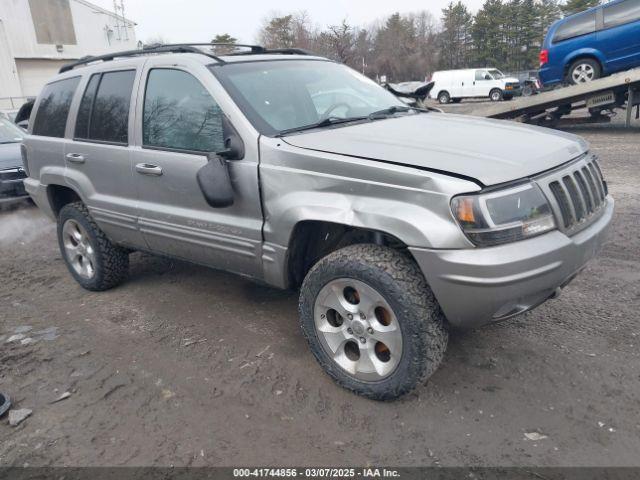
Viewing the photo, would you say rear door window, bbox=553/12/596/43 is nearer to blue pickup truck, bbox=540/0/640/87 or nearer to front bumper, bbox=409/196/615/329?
blue pickup truck, bbox=540/0/640/87

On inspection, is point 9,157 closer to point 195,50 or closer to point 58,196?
point 58,196

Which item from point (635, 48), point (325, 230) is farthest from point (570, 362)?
point (635, 48)

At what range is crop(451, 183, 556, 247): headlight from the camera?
2.45m

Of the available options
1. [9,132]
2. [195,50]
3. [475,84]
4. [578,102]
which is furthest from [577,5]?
[195,50]

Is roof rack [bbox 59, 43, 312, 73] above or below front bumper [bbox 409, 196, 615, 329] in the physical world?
above

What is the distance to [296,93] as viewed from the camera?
3.64 m

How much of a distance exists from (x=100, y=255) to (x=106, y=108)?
4.09 ft

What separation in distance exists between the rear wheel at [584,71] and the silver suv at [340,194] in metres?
9.77

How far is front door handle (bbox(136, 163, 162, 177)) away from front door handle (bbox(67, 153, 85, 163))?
0.82 meters

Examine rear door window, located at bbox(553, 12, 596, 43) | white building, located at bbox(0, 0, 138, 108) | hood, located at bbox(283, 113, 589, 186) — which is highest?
white building, located at bbox(0, 0, 138, 108)

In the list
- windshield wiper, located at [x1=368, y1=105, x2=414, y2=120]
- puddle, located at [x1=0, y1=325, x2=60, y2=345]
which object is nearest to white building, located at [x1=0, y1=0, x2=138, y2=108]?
puddle, located at [x1=0, y1=325, x2=60, y2=345]

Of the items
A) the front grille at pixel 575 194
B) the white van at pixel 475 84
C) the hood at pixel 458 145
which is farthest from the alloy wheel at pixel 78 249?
the white van at pixel 475 84

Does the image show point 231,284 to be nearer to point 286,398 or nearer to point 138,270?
point 138,270

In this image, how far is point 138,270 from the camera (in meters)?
5.30
